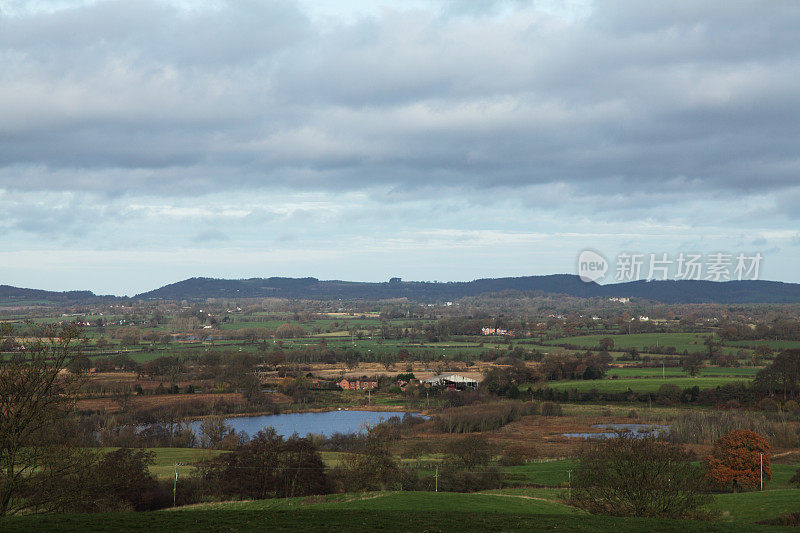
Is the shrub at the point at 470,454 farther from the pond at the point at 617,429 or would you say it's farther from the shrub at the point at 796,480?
the shrub at the point at 796,480

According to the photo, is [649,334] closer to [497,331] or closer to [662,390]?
[497,331]

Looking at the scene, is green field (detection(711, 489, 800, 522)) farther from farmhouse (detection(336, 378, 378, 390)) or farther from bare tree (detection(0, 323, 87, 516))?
farmhouse (detection(336, 378, 378, 390))

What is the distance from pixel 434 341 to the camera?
6437 inches

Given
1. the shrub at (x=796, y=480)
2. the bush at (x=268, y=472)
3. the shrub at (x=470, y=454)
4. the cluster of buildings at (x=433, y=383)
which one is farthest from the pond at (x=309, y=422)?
the shrub at (x=796, y=480)

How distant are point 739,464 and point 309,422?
4858cm

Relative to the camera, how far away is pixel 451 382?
3905 inches

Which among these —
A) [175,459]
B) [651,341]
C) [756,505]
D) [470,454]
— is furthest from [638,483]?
[651,341]

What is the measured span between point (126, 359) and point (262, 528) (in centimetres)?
10335

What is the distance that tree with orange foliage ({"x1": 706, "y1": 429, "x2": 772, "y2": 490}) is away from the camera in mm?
40438

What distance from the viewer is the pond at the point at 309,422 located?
230ft

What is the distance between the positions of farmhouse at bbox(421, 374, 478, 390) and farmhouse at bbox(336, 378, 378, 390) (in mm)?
7830

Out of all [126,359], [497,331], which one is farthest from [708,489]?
[497,331]

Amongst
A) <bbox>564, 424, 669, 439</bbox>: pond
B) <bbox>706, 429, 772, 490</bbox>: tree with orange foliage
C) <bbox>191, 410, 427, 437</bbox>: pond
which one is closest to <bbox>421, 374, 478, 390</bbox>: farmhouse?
<bbox>191, 410, 427, 437</bbox>: pond

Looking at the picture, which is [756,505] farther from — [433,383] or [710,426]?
[433,383]
